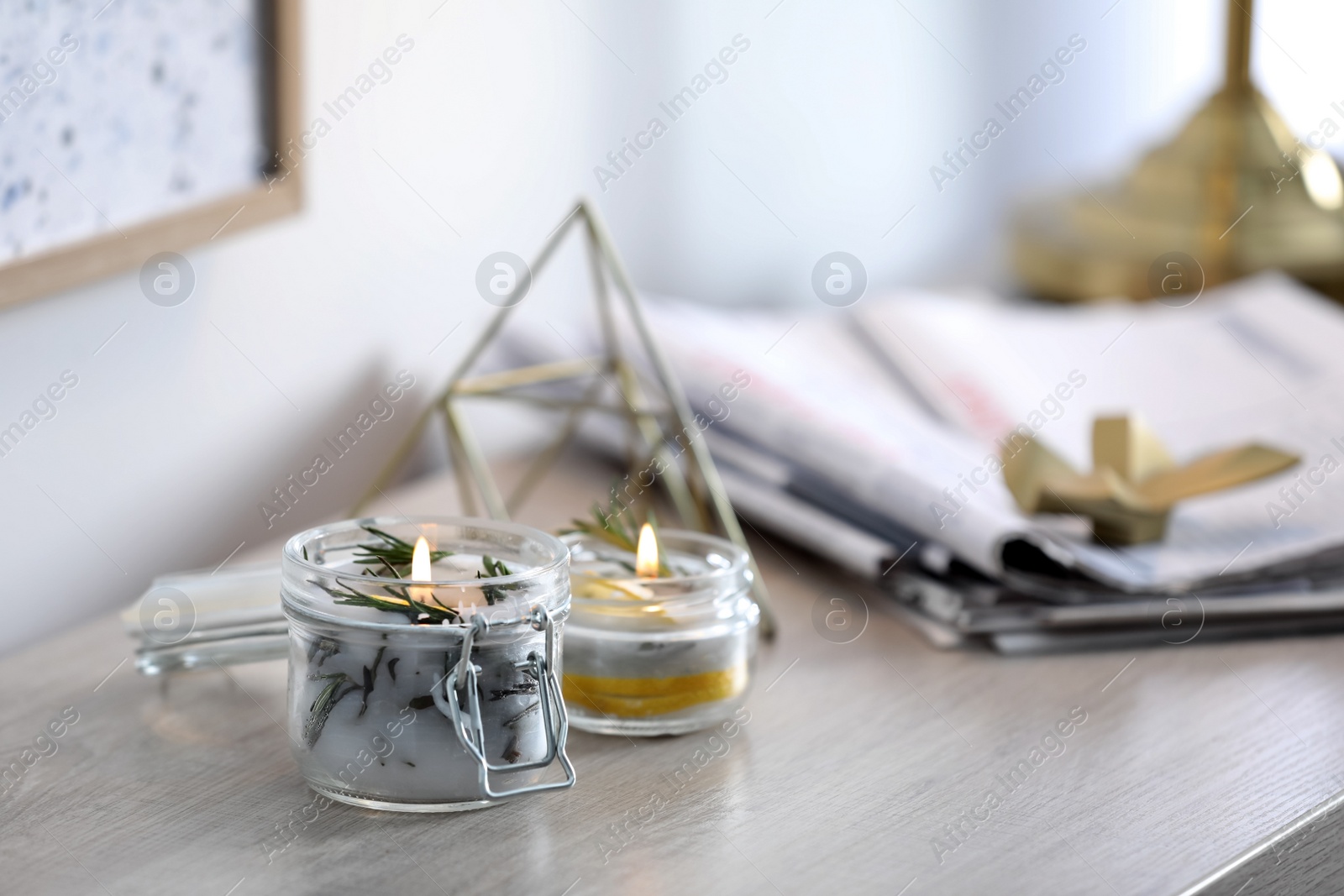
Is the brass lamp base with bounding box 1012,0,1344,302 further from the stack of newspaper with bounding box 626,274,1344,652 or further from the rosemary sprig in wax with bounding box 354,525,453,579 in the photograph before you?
the rosemary sprig in wax with bounding box 354,525,453,579

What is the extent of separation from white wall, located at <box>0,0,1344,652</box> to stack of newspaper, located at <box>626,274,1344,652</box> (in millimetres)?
134

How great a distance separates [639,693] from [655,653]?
0.02 m

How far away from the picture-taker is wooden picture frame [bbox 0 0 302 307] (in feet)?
1.98

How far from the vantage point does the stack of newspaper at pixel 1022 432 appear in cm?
70

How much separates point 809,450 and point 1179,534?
0.69 ft

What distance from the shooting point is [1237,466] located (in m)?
0.76

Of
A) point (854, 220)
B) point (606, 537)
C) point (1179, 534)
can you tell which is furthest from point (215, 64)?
point (854, 220)

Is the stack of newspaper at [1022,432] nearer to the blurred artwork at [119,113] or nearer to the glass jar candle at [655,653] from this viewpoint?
the glass jar candle at [655,653]

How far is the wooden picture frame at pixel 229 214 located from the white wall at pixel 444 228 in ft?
0.07

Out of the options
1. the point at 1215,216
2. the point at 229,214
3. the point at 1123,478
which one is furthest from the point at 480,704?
the point at 1215,216

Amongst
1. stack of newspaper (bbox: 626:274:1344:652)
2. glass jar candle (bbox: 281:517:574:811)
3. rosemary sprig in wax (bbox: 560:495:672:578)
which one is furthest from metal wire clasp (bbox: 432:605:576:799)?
stack of newspaper (bbox: 626:274:1344:652)

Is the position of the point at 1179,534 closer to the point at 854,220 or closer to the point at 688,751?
the point at 688,751

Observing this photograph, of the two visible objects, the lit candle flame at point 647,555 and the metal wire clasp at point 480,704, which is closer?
the metal wire clasp at point 480,704

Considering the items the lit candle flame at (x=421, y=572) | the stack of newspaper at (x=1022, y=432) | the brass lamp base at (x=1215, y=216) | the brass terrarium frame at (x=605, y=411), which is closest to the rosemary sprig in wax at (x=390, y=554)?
the lit candle flame at (x=421, y=572)
